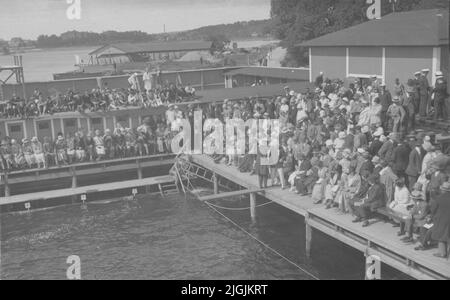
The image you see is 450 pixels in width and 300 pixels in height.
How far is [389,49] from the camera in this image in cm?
2116

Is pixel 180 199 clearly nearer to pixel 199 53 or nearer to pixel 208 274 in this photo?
pixel 208 274

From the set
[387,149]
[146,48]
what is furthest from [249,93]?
[146,48]

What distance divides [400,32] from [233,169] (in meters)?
8.82

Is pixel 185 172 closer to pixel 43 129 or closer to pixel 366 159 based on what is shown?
pixel 43 129

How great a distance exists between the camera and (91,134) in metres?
22.4

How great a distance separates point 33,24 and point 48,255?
7223mm

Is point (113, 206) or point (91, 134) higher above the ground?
point (91, 134)

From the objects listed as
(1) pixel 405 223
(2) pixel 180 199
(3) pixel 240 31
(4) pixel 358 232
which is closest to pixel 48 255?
(2) pixel 180 199

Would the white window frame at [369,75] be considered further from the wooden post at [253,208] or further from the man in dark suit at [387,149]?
the man in dark suit at [387,149]

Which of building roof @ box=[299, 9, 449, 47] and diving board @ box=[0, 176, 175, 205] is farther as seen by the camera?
diving board @ box=[0, 176, 175, 205]

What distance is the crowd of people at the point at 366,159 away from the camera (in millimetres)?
11031

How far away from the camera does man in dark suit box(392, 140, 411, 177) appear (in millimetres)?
12789

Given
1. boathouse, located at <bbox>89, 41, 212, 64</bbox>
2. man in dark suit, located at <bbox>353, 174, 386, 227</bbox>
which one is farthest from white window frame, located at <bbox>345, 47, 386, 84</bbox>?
boathouse, located at <bbox>89, 41, 212, 64</bbox>

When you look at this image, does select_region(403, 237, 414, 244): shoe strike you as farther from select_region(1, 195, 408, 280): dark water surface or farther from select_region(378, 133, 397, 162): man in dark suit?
select_region(378, 133, 397, 162): man in dark suit
